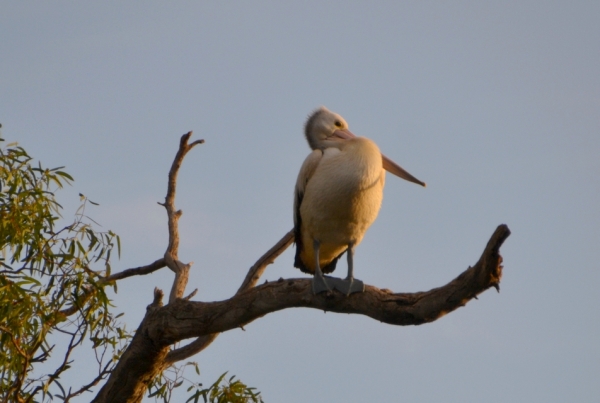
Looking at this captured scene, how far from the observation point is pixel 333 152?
266 inches

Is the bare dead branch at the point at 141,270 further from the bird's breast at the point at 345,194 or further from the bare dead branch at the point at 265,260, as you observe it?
the bird's breast at the point at 345,194

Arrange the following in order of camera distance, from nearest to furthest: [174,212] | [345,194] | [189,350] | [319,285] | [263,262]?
1. [319,285]
2. [345,194]
3. [189,350]
4. [174,212]
5. [263,262]

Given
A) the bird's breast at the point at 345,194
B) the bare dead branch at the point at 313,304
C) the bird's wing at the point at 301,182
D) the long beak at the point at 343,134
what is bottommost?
the bare dead branch at the point at 313,304

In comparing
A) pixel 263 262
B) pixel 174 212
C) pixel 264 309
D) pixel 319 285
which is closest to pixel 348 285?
pixel 319 285

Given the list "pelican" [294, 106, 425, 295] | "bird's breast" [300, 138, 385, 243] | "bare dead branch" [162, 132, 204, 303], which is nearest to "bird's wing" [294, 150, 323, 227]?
"pelican" [294, 106, 425, 295]

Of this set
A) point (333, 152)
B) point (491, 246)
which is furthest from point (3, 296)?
point (491, 246)

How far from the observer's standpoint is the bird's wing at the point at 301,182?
22.3ft

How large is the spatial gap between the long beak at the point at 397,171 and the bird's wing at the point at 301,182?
0.75m

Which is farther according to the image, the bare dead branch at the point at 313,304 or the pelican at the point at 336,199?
the pelican at the point at 336,199

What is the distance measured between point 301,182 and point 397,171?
1.04m

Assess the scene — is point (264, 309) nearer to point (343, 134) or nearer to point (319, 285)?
point (319, 285)

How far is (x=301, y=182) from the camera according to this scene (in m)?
6.84

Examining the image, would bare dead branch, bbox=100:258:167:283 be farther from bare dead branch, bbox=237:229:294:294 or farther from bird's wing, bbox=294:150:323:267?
bird's wing, bbox=294:150:323:267

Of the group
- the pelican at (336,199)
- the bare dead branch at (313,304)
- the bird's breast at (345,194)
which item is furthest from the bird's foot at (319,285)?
the bird's breast at (345,194)
